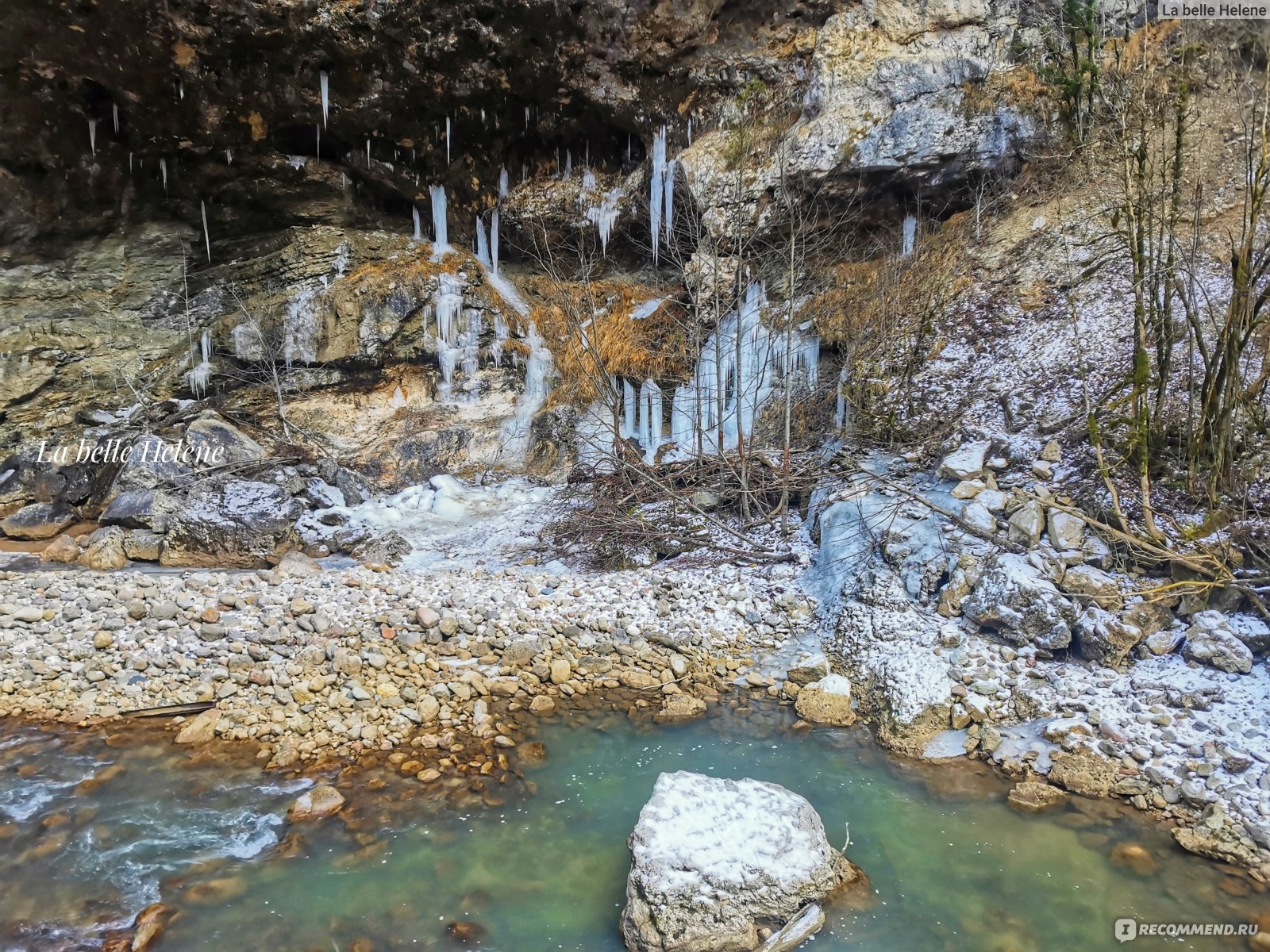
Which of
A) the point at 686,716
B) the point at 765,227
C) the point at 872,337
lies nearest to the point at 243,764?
the point at 686,716

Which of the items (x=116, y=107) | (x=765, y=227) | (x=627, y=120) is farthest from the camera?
(x=627, y=120)

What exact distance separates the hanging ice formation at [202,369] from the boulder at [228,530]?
4.19 m

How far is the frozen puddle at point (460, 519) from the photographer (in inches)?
361

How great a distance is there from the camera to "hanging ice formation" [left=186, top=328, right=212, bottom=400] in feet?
42.3

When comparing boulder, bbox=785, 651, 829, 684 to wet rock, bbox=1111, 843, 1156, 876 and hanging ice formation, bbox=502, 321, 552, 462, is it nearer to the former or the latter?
wet rock, bbox=1111, 843, 1156, 876

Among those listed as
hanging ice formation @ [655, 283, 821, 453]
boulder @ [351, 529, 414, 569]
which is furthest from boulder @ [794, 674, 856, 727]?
boulder @ [351, 529, 414, 569]

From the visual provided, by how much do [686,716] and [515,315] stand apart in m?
10.6

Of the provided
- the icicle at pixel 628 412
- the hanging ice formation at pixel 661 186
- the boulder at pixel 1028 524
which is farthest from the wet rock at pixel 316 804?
the hanging ice formation at pixel 661 186

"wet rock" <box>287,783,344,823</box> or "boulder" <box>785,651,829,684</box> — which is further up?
"boulder" <box>785,651,829,684</box>

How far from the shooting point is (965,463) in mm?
6941

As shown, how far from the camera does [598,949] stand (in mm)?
3193

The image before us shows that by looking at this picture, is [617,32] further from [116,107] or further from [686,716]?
[686,716]

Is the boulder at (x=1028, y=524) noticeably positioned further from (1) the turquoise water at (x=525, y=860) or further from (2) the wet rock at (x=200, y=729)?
(2) the wet rock at (x=200, y=729)

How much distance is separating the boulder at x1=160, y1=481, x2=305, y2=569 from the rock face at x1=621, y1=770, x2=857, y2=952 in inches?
299
